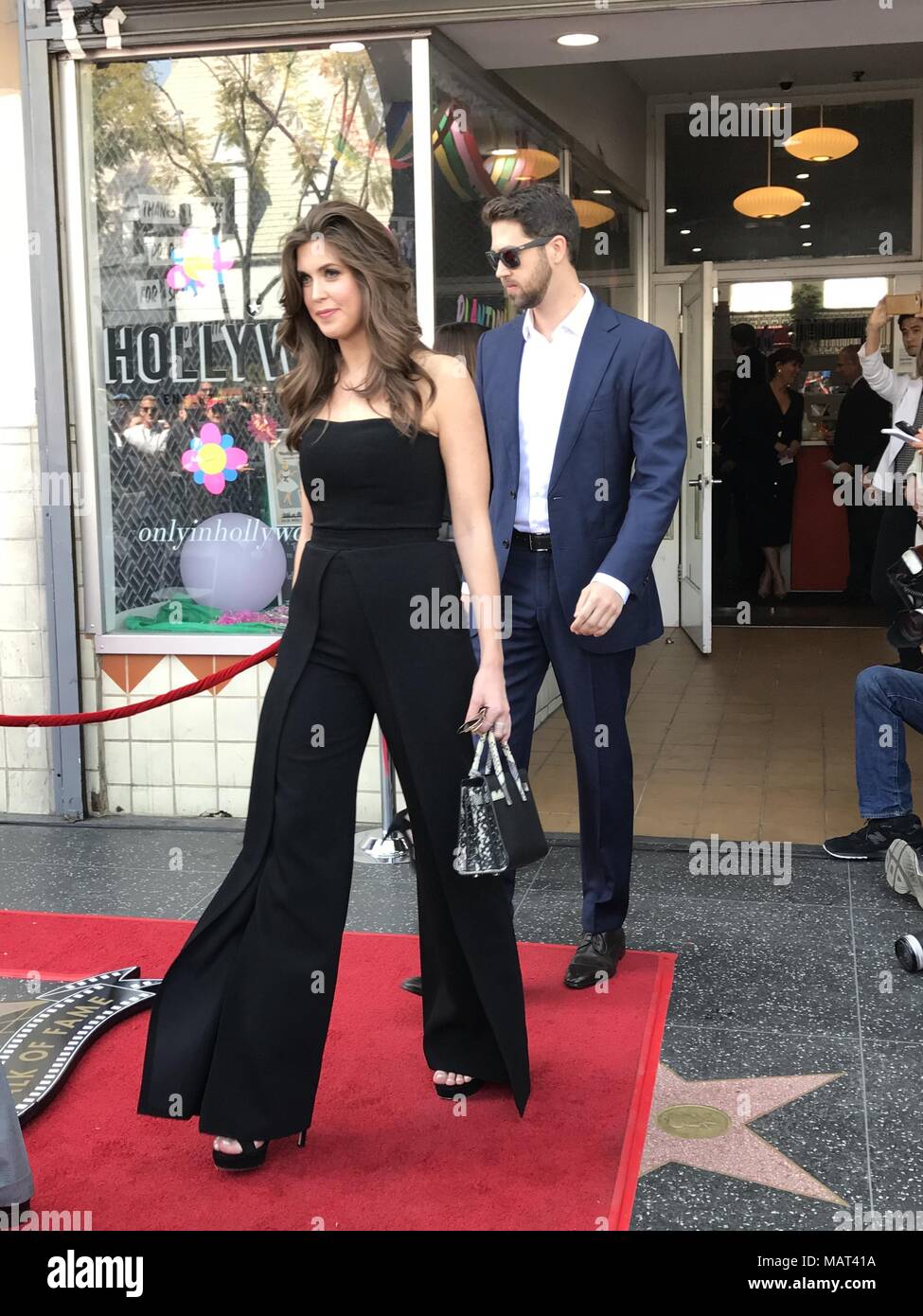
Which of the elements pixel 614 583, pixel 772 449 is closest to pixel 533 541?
pixel 614 583

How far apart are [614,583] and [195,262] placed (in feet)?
8.19

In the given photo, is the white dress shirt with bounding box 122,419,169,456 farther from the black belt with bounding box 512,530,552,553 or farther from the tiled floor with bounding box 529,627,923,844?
the black belt with bounding box 512,530,552,553

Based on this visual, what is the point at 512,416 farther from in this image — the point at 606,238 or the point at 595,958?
the point at 606,238

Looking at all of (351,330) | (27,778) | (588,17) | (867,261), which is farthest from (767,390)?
(351,330)

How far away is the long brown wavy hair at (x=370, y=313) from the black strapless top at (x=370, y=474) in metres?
0.03

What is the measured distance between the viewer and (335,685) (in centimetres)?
266

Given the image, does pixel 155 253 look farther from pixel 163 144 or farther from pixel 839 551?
pixel 839 551

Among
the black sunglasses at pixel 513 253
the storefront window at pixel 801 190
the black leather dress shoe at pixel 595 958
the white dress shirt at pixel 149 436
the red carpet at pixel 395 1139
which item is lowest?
the red carpet at pixel 395 1139

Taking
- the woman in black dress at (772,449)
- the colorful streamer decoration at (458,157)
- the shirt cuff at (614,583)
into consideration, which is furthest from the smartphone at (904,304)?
the woman in black dress at (772,449)

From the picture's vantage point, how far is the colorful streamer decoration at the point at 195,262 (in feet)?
16.4

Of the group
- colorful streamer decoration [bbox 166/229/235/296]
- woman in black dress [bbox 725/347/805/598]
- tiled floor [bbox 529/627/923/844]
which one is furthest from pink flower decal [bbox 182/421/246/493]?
woman in black dress [bbox 725/347/805/598]

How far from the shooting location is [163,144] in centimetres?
496

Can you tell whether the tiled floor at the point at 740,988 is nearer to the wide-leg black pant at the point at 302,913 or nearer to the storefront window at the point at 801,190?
the wide-leg black pant at the point at 302,913

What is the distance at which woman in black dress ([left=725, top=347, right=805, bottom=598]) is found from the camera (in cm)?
993
